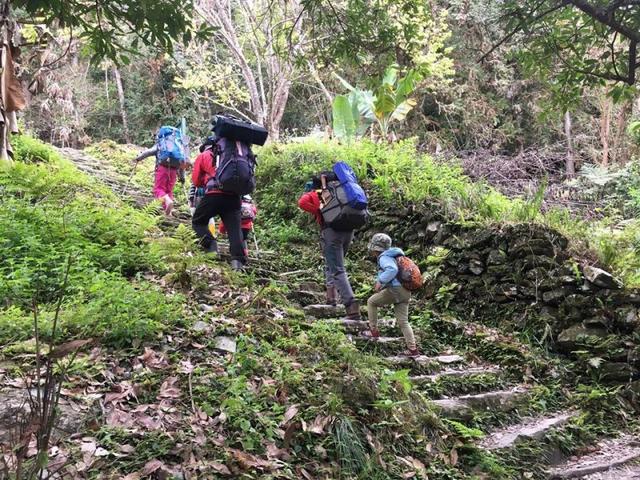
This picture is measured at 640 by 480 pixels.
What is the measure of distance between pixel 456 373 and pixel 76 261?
4120 millimetres

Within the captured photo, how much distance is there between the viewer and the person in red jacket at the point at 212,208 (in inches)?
257

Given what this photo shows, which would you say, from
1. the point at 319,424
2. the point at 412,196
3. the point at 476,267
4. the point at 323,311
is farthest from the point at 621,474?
the point at 412,196

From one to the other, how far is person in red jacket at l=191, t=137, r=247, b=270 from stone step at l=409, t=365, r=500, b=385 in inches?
108

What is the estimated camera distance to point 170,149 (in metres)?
8.34

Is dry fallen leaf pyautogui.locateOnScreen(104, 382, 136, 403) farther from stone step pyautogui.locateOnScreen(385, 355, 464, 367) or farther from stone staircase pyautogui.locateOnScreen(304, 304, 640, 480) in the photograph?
stone step pyautogui.locateOnScreen(385, 355, 464, 367)

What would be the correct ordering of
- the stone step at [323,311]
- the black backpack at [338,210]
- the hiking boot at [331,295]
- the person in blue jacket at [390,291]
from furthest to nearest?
the hiking boot at [331,295] < the stone step at [323,311] < the black backpack at [338,210] < the person in blue jacket at [390,291]

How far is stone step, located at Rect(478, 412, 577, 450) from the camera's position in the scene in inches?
185

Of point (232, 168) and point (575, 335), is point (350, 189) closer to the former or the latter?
point (232, 168)

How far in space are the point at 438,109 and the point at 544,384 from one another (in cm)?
1400

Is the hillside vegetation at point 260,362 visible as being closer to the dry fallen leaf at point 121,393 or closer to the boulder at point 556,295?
the dry fallen leaf at point 121,393

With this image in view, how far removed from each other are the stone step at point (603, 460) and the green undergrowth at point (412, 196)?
1945 mm

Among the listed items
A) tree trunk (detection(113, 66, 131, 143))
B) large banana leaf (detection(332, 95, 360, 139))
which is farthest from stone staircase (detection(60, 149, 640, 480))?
tree trunk (detection(113, 66, 131, 143))

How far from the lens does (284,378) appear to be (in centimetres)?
410

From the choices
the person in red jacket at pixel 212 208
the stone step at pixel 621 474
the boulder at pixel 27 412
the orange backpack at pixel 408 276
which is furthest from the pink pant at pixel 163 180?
the stone step at pixel 621 474
